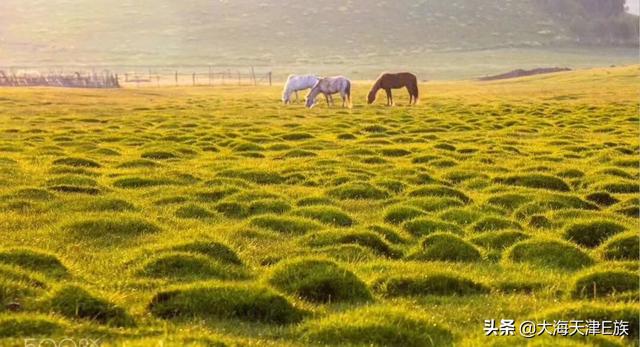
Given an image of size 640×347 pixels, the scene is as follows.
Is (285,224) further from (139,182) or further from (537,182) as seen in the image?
(537,182)

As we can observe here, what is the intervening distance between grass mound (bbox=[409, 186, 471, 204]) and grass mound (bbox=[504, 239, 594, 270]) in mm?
4185

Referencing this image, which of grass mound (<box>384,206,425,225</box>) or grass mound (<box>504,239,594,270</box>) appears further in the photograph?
grass mound (<box>384,206,425,225</box>)

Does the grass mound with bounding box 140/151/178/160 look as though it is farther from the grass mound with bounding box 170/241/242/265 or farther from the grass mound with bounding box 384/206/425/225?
the grass mound with bounding box 170/241/242/265

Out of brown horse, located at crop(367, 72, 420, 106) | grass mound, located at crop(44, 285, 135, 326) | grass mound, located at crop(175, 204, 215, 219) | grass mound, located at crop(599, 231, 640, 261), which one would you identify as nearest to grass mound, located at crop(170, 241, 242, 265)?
grass mound, located at crop(44, 285, 135, 326)

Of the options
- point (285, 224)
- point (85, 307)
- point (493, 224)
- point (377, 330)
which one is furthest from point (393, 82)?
point (85, 307)

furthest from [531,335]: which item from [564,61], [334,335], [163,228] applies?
[564,61]

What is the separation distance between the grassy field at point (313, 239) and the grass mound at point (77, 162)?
0.06 m

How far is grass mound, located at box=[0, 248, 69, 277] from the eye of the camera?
30.2 feet

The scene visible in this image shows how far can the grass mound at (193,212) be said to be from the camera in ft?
44.0

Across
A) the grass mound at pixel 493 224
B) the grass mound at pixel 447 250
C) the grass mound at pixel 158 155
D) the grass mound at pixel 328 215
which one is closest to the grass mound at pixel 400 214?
the grass mound at pixel 328 215

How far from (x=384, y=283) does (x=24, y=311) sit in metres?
4.39

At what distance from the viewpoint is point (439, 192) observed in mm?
15562

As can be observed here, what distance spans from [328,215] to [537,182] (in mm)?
6224

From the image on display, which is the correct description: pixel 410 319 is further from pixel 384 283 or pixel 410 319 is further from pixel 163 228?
pixel 163 228
